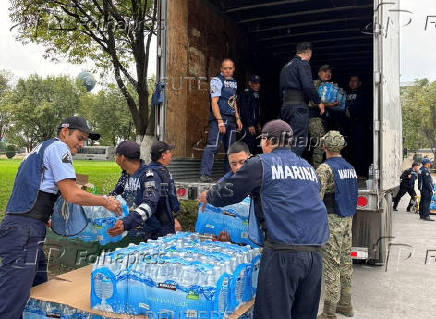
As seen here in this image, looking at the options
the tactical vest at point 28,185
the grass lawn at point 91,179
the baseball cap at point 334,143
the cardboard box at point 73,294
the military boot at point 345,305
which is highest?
the baseball cap at point 334,143

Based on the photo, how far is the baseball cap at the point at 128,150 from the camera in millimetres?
4086

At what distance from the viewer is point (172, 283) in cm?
237

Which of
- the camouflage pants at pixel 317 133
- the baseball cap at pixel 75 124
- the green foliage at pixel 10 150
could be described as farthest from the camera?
the green foliage at pixel 10 150

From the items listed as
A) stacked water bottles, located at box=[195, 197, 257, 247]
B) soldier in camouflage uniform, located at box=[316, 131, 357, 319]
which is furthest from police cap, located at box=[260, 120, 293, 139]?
soldier in camouflage uniform, located at box=[316, 131, 357, 319]

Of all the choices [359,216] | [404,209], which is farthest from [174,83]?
[404,209]

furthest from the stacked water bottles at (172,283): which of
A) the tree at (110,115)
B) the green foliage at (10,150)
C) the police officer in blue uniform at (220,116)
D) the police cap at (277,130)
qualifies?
the green foliage at (10,150)

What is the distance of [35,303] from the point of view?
9.46 ft

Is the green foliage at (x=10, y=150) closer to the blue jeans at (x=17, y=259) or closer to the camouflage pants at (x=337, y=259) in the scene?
the blue jeans at (x=17, y=259)

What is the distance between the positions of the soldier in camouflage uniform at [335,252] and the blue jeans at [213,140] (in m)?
1.86

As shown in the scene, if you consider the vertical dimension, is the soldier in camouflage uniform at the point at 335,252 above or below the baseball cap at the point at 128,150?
below

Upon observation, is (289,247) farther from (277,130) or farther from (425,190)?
(425,190)

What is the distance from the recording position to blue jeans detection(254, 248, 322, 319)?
2549 millimetres

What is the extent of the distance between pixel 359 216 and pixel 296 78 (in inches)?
79.2

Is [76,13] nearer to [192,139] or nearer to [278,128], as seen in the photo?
[192,139]
